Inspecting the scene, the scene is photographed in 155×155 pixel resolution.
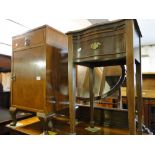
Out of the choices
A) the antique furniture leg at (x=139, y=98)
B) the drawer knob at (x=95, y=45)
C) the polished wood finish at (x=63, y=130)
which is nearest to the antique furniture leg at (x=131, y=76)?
the drawer knob at (x=95, y=45)

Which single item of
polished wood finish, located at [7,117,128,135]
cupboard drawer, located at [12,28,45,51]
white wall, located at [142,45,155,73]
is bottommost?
polished wood finish, located at [7,117,128,135]

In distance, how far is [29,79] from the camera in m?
1.21

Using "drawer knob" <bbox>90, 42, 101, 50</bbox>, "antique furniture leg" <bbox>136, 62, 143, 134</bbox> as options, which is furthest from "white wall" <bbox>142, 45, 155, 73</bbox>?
"drawer knob" <bbox>90, 42, 101, 50</bbox>

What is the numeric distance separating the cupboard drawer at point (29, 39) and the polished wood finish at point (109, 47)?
30 centimetres

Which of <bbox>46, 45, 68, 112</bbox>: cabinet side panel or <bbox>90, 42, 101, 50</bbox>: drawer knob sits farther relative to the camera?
<bbox>46, 45, 68, 112</bbox>: cabinet side panel

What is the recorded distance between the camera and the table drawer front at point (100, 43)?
795 mm

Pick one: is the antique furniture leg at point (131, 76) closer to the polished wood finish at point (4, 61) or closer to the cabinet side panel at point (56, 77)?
the cabinet side panel at point (56, 77)

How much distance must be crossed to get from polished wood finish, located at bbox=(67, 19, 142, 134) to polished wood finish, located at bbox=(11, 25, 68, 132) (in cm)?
24

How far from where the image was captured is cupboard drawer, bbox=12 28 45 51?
1.15 meters

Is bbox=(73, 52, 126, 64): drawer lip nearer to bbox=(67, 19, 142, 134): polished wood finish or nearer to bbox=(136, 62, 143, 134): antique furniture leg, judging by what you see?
bbox=(67, 19, 142, 134): polished wood finish

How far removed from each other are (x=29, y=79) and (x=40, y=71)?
0.49 feet

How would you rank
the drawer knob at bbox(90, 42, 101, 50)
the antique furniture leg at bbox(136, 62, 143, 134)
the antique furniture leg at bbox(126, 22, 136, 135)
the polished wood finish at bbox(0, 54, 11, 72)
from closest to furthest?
the antique furniture leg at bbox(126, 22, 136, 135)
the drawer knob at bbox(90, 42, 101, 50)
the antique furniture leg at bbox(136, 62, 143, 134)
the polished wood finish at bbox(0, 54, 11, 72)

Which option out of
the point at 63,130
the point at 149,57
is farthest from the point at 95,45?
the point at 149,57
